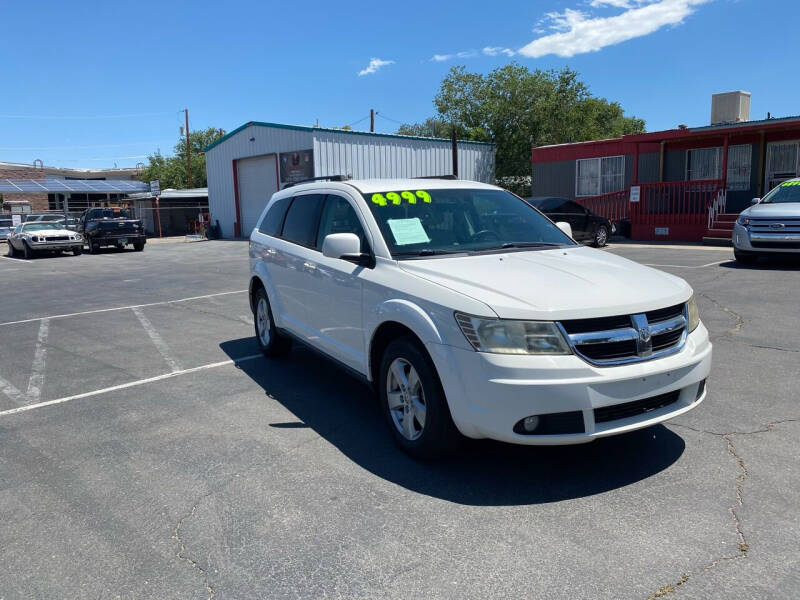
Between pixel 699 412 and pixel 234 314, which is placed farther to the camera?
pixel 234 314

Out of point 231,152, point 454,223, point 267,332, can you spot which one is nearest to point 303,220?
point 267,332

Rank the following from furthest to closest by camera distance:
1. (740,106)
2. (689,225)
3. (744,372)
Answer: (740,106), (689,225), (744,372)

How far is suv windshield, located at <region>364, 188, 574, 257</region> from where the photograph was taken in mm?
4617

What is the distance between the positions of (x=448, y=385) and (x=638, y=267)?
5.66 feet

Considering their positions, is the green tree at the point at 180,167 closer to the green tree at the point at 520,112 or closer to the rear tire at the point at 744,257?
the green tree at the point at 520,112

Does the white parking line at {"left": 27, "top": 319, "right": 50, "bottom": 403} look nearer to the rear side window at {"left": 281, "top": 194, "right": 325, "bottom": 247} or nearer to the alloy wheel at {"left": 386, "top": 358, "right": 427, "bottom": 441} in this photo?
the rear side window at {"left": 281, "top": 194, "right": 325, "bottom": 247}

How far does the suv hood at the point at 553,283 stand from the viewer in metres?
3.49

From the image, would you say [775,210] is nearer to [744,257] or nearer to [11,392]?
[744,257]

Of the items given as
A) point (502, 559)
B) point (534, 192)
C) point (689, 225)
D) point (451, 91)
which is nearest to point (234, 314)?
point (502, 559)

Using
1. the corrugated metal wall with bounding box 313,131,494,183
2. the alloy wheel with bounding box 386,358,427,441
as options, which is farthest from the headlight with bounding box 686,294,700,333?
the corrugated metal wall with bounding box 313,131,494,183

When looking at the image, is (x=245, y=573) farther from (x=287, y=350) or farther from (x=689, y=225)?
(x=689, y=225)

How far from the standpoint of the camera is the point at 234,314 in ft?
32.2

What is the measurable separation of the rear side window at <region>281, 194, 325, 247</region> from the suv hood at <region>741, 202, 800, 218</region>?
10118 millimetres

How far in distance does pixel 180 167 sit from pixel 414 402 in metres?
66.6
